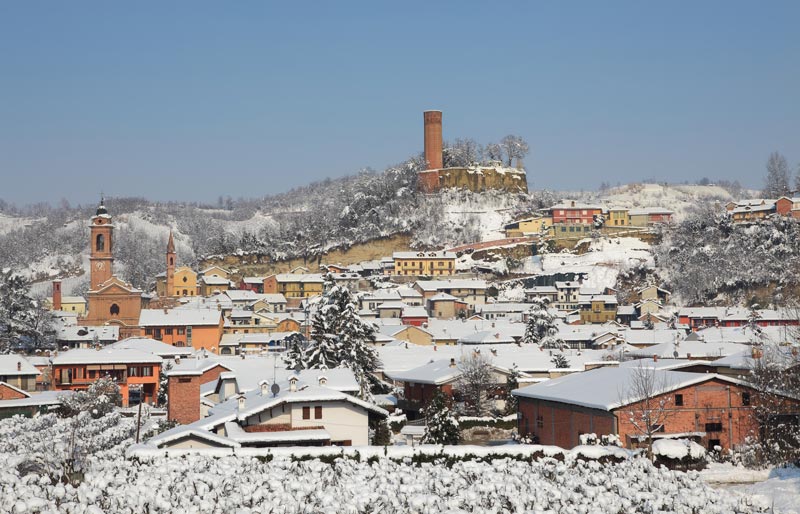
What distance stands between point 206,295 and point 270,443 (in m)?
82.4

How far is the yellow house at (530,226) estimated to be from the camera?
398 feet

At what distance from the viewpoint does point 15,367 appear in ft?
169

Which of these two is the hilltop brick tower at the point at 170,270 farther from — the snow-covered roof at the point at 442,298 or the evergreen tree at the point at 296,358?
the evergreen tree at the point at 296,358

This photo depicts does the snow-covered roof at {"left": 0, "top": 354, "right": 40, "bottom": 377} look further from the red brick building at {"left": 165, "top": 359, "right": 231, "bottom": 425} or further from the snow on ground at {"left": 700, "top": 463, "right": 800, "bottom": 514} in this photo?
the snow on ground at {"left": 700, "top": 463, "right": 800, "bottom": 514}

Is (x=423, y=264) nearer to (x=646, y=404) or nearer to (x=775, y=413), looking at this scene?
(x=775, y=413)

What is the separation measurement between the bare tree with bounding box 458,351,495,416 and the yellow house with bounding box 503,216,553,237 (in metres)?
76.4

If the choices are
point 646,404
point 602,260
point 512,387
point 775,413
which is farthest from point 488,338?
point 602,260

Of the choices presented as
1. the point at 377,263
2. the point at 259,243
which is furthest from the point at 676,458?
the point at 259,243

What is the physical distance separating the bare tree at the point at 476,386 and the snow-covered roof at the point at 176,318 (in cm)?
3568

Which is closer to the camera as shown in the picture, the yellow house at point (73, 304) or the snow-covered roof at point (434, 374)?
the snow-covered roof at point (434, 374)

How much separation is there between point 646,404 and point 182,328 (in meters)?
51.4

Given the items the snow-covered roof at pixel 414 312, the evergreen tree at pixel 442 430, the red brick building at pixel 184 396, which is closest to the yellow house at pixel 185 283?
the snow-covered roof at pixel 414 312

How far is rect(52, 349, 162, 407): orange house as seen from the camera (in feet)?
173

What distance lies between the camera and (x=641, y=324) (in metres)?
91.6
